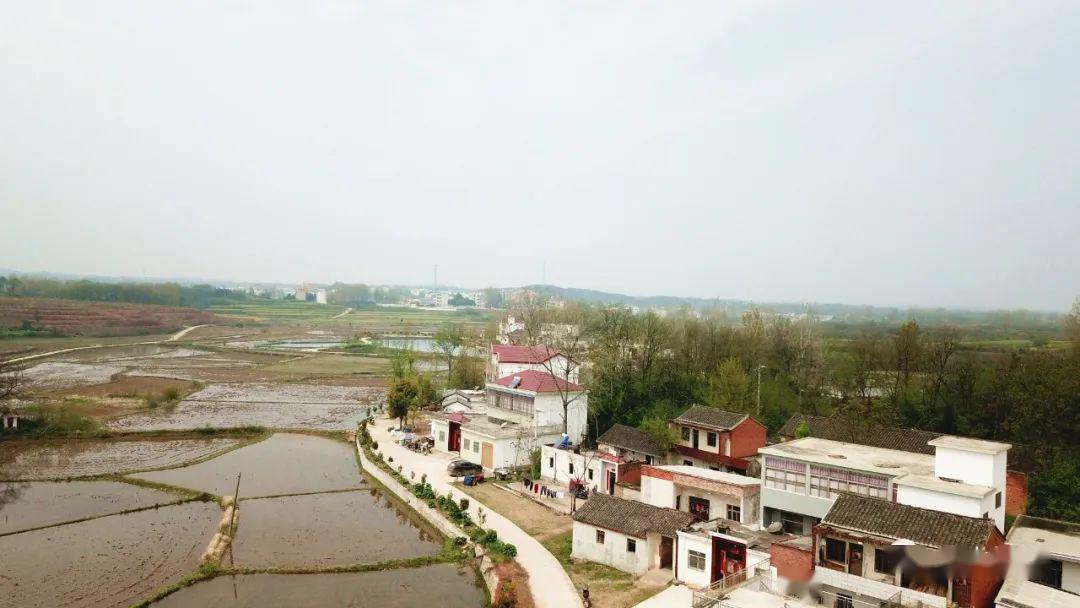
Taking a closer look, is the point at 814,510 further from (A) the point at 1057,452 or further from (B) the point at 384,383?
(B) the point at 384,383

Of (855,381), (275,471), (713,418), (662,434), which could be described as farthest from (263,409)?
(855,381)

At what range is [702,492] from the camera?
21.6m

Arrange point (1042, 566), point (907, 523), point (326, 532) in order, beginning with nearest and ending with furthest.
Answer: point (907, 523), point (1042, 566), point (326, 532)

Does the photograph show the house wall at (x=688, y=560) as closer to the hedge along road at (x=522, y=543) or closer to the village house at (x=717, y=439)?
the hedge along road at (x=522, y=543)

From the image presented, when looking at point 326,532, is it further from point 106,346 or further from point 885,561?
point 106,346

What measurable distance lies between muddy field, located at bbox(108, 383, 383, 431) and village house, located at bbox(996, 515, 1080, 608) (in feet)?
115

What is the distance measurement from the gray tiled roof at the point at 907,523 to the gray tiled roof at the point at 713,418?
355 inches

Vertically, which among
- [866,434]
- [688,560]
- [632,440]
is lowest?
[688,560]

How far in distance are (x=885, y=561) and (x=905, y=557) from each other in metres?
0.51

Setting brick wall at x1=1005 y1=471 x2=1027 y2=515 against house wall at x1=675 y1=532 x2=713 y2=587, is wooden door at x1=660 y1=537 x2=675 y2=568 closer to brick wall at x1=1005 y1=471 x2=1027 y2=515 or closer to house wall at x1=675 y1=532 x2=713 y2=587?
house wall at x1=675 y1=532 x2=713 y2=587

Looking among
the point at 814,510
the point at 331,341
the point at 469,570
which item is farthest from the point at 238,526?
the point at 331,341

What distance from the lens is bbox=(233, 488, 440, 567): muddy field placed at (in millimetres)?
20422

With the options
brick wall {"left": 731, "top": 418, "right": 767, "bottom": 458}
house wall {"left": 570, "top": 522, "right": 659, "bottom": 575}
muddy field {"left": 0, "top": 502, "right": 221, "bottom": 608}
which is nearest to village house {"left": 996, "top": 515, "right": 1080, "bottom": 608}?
house wall {"left": 570, "top": 522, "right": 659, "bottom": 575}

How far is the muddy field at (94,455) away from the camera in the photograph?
99.3 ft
